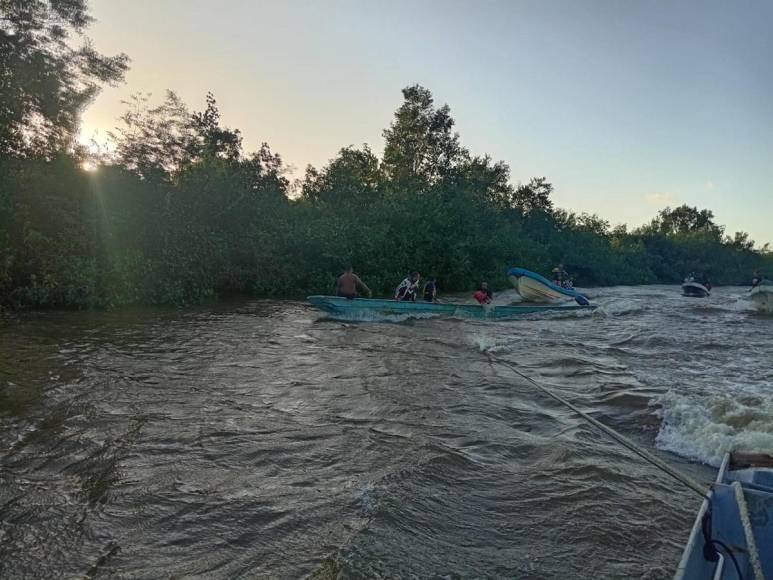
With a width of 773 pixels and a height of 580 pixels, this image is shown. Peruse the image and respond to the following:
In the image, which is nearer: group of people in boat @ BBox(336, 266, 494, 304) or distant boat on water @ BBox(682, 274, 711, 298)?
group of people in boat @ BBox(336, 266, 494, 304)

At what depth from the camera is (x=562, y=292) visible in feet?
72.8

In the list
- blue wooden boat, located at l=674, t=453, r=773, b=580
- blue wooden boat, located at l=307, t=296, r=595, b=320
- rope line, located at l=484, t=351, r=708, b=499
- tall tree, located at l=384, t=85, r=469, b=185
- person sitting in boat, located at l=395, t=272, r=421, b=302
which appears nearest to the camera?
blue wooden boat, located at l=674, t=453, r=773, b=580

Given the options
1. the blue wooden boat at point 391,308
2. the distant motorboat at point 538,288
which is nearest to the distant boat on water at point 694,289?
the distant motorboat at point 538,288

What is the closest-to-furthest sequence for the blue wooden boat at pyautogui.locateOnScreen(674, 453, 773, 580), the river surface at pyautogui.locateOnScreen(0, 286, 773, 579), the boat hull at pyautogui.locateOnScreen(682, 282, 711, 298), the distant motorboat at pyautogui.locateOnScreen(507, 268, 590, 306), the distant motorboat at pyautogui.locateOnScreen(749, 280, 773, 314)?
the blue wooden boat at pyautogui.locateOnScreen(674, 453, 773, 580) → the river surface at pyautogui.locateOnScreen(0, 286, 773, 579) → the distant motorboat at pyautogui.locateOnScreen(749, 280, 773, 314) → the distant motorboat at pyautogui.locateOnScreen(507, 268, 590, 306) → the boat hull at pyautogui.locateOnScreen(682, 282, 711, 298)

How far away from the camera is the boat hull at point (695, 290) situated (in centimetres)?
2878

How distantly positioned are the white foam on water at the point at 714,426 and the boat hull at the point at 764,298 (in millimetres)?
14972

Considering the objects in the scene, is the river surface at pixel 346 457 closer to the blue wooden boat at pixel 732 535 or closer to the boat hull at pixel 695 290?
the blue wooden boat at pixel 732 535

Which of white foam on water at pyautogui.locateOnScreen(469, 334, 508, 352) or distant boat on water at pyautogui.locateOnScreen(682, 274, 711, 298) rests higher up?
distant boat on water at pyautogui.locateOnScreen(682, 274, 711, 298)

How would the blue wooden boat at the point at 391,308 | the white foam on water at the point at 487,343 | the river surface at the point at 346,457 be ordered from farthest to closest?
the blue wooden boat at the point at 391,308 < the white foam on water at the point at 487,343 < the river surface at the point at 346,457

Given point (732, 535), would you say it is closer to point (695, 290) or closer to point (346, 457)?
point (346, 457)

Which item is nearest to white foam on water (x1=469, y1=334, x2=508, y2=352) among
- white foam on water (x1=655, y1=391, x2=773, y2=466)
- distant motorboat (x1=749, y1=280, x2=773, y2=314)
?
white foam on water (x1=655, y1=391, x2=773, y2=466)

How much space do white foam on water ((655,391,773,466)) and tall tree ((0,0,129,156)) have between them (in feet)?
69.7

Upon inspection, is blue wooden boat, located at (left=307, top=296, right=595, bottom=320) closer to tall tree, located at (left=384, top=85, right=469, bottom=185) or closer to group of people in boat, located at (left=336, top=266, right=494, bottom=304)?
group of people in boat, located at (left=336, top=266, right=494, bottom=304)

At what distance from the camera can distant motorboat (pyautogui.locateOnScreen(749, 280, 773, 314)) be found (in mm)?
19494
